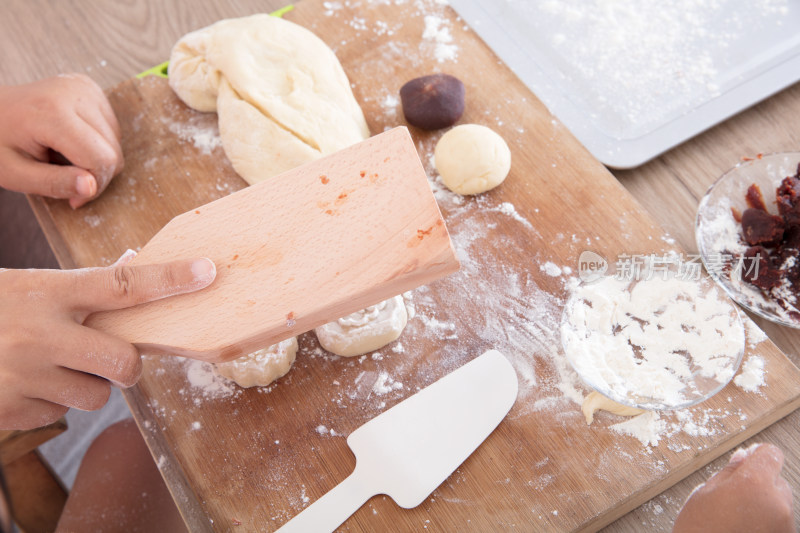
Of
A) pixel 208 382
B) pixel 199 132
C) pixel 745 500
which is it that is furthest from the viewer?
pixel 199 132

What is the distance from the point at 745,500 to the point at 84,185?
1360 millimetres

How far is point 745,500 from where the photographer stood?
852 mm

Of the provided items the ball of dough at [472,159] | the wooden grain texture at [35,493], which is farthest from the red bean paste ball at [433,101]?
the wooden grain texture at [35,493]

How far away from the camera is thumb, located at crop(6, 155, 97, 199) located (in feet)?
4.07

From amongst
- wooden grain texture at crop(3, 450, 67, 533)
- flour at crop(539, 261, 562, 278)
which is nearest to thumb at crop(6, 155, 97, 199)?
wooden grain texture at crop(3, 450, 67, 533)

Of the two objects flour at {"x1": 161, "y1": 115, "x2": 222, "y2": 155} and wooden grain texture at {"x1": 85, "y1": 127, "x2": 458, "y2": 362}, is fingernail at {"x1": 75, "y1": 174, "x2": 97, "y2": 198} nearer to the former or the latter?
flour at {"x1": 161, "y1": 115, "x2": 222, "y2": 155}

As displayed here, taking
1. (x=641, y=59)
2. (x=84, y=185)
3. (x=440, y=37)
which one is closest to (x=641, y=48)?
(x=641, y=59)

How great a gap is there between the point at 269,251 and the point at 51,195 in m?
0.69

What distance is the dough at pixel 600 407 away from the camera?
3.32 feet

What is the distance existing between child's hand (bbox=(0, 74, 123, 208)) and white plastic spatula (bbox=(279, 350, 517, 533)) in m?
0.81

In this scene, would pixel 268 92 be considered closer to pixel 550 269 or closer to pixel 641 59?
pixel 550 269

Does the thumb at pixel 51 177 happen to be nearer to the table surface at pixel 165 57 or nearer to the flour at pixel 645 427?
the table surface at pixel 165 57

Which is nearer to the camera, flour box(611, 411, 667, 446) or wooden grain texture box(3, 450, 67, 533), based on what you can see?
flour box(611, 411, 667, 446)

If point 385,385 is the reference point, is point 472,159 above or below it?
above
